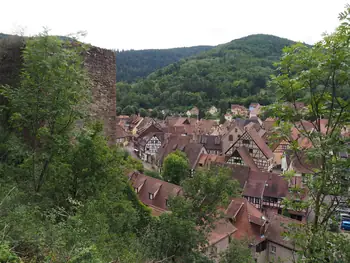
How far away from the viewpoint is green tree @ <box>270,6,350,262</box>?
4.05 metres

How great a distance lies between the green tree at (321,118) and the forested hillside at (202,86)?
3483 inches

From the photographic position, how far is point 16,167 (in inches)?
261

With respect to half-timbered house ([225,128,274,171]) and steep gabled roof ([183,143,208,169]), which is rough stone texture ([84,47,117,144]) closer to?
half-timbered house ([225,128,274,171])

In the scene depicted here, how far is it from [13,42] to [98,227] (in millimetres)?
5769

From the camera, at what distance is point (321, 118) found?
184 inches

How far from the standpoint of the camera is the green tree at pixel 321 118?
160 inches

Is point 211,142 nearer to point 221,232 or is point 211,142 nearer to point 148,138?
point 148,138

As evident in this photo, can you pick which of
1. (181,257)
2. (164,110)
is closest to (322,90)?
(181,257)

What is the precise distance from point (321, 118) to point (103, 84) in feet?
25.1

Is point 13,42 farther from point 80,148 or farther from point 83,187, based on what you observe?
point 83,187

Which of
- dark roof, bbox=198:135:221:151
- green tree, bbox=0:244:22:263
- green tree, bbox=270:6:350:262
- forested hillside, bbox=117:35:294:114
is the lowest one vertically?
dark roof, bbox=198:135:221:151

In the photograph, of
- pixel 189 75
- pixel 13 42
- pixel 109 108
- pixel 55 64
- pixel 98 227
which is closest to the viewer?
pixel 55 64

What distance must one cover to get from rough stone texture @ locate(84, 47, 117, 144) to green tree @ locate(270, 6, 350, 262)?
6757mm

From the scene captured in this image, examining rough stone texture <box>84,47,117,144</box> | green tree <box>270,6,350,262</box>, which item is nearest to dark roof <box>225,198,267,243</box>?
rough stone texture <box>84,47,117,144</box>
